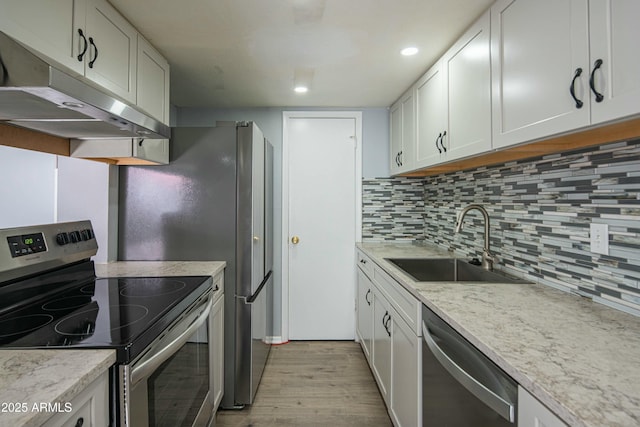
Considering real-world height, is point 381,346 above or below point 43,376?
below

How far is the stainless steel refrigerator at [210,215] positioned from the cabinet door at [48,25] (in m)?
0.81

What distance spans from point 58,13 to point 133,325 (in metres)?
1.15

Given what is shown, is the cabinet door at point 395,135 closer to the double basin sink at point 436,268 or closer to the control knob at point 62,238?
the double basin sink at point 436,268

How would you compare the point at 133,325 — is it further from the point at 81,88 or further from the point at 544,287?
the point at 544,287

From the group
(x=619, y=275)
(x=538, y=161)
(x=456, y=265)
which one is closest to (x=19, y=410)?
(x=619, y=275)

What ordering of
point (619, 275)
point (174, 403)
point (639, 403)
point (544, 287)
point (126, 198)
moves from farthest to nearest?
point (126, 198)
point (544, 287)
point (174, 403)
point (619, 275)
point (639, 403)

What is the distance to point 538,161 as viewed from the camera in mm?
1501

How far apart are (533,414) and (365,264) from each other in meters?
1.93

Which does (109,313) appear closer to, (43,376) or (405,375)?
(43,376)

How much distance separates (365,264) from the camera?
8.57 ft

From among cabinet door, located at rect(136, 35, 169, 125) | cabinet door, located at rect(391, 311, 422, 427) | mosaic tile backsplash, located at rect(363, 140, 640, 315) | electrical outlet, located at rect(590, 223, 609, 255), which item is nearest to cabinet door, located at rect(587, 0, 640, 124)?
mosaic tile backsplash, located at rect(363, 140, 640, 315)

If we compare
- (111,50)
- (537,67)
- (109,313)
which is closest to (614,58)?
(537,67)

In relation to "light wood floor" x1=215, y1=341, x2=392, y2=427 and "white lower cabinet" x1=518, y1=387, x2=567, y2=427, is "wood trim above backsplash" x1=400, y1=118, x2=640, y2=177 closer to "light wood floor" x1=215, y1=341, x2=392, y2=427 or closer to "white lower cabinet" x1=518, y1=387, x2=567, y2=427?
"white lower cabinet" x1=518, y1=387, x2=567, y2=427

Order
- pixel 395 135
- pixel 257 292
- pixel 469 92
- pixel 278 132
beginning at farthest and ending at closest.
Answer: pixel 278 132
pixel 395 135
pixel 257 292
pixel 469 92
